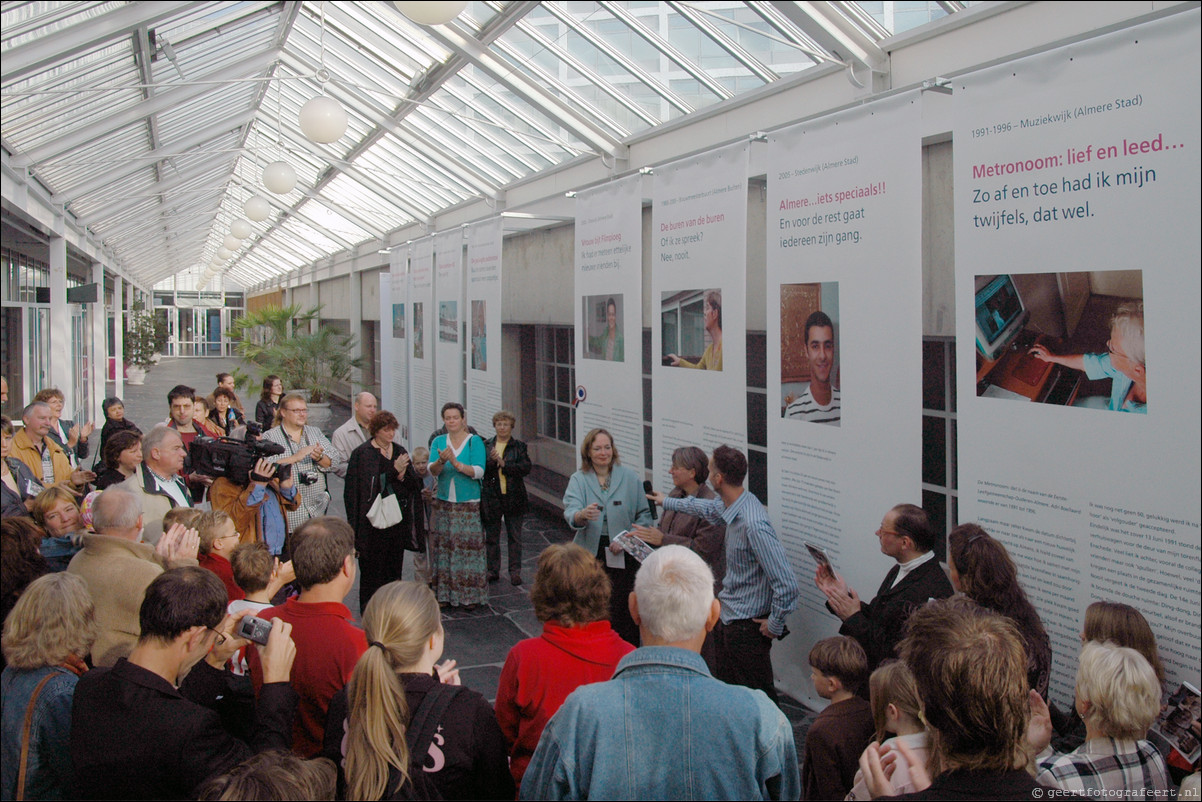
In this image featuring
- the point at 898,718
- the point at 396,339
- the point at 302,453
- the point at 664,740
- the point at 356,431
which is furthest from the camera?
the point at 396,339

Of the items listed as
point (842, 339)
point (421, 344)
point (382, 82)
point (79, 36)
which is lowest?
point (842, 339)

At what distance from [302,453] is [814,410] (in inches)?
131

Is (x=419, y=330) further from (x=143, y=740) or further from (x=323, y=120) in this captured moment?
(x=143, y=740)

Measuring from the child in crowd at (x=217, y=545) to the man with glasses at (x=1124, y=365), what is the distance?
342 centimetres

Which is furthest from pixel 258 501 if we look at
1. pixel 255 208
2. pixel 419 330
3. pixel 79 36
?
pixel 255 208

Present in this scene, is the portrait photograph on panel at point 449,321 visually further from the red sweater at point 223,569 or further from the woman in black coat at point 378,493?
the red sweater at point 223,569

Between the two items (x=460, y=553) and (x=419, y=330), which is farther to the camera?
(x=419, y=330)

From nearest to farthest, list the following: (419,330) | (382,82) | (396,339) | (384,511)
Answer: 1. (384,511)
2. (382,82)
3. (419,330)
4. (396,339)

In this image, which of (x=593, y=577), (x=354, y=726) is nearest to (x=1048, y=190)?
(x=593, y=577)

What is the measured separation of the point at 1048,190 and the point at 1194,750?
1.93 meters

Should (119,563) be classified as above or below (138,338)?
below

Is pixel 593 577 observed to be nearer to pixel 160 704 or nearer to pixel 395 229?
pixel 160 704

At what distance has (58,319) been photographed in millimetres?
13516

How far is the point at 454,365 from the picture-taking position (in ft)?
34.7
